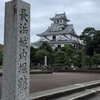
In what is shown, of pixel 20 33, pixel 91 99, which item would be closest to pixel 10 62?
pixel 20 33

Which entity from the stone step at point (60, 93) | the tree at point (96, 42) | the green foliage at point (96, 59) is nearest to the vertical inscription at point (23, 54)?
the stone step at point (60, 93)

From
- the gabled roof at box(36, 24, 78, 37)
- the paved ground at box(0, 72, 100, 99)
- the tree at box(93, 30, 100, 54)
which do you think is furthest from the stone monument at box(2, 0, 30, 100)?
the gabled roof at box(36, 24, 78, 37)

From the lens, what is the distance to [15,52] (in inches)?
138

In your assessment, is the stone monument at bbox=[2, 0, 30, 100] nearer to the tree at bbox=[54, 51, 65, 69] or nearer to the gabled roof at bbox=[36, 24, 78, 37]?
the tree at bbox=[54, 51, 65, 69]

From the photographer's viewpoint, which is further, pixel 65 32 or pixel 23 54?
pixel 65 32

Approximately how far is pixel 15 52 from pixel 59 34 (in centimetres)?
5229

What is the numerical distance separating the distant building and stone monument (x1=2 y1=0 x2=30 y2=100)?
47.7 metres

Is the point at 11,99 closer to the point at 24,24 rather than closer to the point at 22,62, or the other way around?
the point at 22,62

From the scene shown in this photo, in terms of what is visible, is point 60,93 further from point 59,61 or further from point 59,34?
point 59,34

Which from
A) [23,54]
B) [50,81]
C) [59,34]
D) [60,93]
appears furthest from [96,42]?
[59,34]

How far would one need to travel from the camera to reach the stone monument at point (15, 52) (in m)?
3.48

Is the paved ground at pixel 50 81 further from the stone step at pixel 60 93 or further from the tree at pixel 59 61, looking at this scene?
the tree at pixel 59 61

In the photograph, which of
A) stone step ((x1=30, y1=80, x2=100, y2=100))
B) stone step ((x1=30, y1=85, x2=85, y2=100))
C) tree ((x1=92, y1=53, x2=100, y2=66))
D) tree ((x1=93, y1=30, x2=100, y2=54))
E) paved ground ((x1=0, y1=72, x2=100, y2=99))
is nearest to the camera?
stone step ((x1=30, y1=85, x2=85, y2=100))

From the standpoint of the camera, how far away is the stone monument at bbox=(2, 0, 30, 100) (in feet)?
11.4
